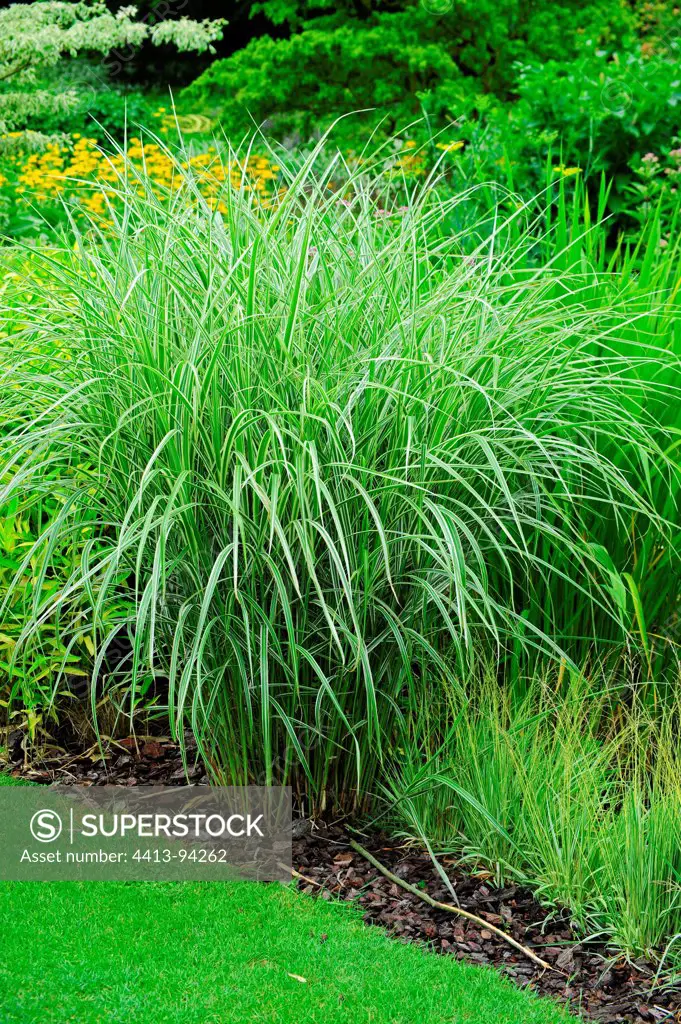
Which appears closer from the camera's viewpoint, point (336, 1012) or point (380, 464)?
point (336, 1012)

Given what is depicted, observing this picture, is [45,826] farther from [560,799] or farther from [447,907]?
[560,799]

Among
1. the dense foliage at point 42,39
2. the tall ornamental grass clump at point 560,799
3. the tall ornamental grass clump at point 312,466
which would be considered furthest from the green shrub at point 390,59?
the tall ornamental grass clump at point 560,799

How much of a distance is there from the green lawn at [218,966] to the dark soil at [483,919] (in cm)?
8

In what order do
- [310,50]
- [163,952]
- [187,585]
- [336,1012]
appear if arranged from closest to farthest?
1. [336,1012]
2. [163,952]
3. [187,585]
4. [310,50]

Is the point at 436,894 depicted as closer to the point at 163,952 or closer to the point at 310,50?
the point at 163,952

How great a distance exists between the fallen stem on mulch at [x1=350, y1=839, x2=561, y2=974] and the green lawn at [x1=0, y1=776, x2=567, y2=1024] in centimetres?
13

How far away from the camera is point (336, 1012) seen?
7.55 feet

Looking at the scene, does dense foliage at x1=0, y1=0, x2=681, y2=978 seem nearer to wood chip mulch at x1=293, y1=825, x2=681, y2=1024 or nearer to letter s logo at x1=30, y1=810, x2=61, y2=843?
wood chip mulch at x1=293, y1=825, x2=681, y2=1024

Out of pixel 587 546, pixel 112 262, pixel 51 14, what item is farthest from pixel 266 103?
pixel 587 546

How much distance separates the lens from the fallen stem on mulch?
2.54 metres

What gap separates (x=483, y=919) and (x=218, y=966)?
0.66m

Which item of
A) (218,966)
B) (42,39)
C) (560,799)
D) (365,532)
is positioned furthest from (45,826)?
(42,39)

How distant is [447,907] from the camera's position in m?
2.70

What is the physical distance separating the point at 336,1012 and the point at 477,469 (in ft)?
4.40
